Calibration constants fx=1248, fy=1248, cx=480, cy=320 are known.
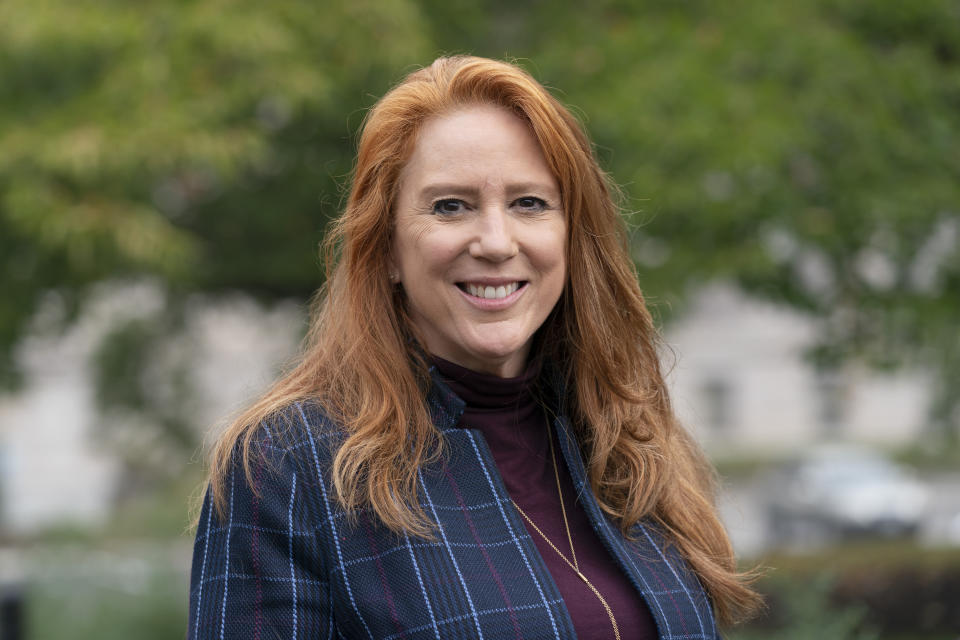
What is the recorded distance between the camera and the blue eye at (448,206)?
2086 mm

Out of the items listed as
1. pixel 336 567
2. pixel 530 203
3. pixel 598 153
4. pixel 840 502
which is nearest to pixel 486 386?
pixel 530 203

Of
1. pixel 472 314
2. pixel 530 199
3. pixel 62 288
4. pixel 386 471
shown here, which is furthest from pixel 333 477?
pixel 62 288

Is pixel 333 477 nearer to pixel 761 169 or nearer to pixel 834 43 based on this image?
pixel 761 169

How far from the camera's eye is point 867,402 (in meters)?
29.1

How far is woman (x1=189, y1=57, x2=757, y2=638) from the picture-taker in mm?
1872

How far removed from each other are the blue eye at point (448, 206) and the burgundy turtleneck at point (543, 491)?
0.26m

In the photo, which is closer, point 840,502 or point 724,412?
point 840,502

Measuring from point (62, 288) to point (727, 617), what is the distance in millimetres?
5625

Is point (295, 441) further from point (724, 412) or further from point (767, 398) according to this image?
point (724, 412)

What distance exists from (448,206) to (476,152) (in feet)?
0.33

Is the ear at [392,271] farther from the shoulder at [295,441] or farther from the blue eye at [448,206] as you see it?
Answer: the shoulder at [295,441]

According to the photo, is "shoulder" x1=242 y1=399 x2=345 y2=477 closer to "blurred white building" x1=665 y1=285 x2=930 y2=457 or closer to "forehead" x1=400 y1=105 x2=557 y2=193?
"forehead" x1=400 y1=105 x2=557 y2=193

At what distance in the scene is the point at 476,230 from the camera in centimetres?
208

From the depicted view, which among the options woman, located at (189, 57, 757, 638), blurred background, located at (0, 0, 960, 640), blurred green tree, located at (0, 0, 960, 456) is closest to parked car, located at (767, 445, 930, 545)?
blurred background, located at (0, 0, 960, 640)
